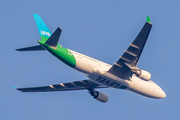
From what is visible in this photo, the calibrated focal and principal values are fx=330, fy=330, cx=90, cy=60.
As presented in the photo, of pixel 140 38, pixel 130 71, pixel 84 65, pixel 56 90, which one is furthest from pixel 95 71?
pixel 56 90

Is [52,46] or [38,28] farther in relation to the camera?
[38,28]

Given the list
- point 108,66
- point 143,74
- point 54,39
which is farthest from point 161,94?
point 54,39

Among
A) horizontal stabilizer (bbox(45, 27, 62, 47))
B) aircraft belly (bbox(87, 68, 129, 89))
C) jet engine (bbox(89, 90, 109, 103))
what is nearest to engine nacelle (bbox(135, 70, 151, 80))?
aircraft belly (bbox(87, 68, 129, 89))

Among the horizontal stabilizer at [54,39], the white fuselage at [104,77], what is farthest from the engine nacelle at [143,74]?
the horizontal stabilizer at [54,39]

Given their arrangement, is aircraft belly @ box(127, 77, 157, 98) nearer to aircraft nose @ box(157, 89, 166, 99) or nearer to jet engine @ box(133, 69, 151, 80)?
aircraft nose @ box(157, 89, 166, 99)

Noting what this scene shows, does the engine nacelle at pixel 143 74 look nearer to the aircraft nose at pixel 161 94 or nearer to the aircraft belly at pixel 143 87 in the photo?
the aircraft belly at pixel 143 87

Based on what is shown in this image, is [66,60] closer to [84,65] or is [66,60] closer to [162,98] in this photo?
[84,65]

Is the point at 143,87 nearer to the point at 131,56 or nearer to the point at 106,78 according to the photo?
the point at 106,78
